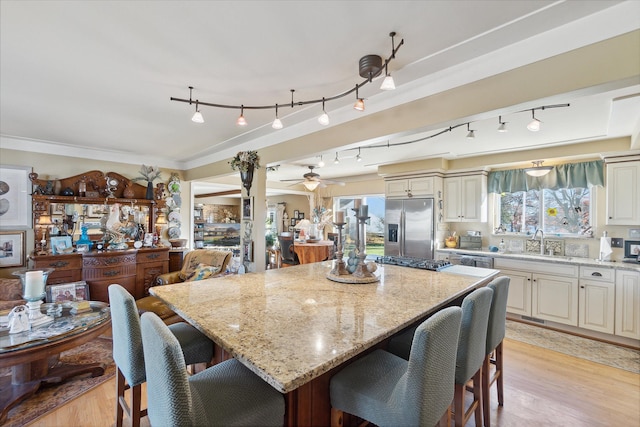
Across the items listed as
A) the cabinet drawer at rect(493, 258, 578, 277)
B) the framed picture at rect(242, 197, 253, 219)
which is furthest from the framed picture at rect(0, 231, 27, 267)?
the cabinet drawer at rect(493, 258, 578, 277)

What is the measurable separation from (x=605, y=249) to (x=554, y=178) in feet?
3.87

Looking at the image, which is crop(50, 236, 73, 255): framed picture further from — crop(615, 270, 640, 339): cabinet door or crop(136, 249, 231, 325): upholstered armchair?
crop(615, 270, 640, 339): cabinet door

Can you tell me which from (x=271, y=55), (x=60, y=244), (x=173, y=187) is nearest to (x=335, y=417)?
(x=271, y=55)

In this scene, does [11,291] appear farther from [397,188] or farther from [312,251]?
[397,188]

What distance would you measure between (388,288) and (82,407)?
2.46m

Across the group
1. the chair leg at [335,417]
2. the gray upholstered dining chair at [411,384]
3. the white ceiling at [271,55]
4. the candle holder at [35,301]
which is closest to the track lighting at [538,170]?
the white ceiling at [271,55]

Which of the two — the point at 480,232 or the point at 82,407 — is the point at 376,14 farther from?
the point at 480,232

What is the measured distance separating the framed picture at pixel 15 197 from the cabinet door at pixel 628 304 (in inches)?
300

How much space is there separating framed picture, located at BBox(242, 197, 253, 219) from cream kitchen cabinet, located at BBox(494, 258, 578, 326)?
12.0 feet

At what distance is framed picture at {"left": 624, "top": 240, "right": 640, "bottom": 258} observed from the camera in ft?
11.4

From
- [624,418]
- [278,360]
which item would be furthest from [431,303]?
[624,418]

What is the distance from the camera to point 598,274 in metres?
3.41

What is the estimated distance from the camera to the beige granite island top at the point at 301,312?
1008mm

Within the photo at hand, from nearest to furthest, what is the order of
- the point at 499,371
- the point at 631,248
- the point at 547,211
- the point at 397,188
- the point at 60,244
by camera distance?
the point at 499,371
the point at 631,248
the point at 60,244
the point at 547,211
the point at 397,188
